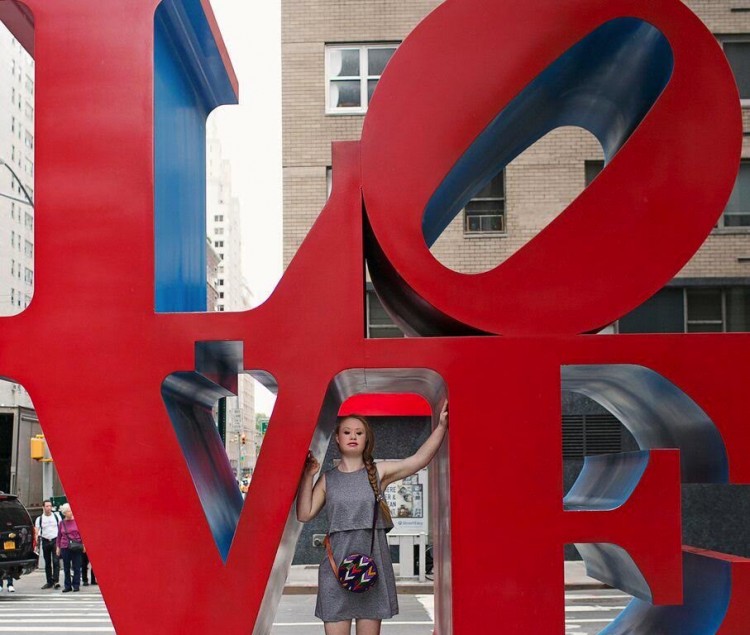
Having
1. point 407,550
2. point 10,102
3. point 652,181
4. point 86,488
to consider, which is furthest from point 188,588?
point 10,102

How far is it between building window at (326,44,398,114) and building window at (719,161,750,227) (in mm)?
7816

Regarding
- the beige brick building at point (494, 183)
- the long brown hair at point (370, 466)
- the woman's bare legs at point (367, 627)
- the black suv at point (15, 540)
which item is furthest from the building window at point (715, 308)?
the woman's bare legs at point (367, 627)

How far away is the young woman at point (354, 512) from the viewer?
579 centimetres

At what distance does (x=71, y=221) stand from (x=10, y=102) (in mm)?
75582

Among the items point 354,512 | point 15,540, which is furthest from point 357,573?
point 15,540

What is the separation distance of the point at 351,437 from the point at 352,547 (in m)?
0.60

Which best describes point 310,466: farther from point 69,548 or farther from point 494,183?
point 494,183

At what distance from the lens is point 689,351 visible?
546cm

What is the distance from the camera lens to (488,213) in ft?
73.3

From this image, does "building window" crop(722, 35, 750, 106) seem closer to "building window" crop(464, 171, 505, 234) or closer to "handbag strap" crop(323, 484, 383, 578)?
"building window" crop(464, 171, 505, 234)

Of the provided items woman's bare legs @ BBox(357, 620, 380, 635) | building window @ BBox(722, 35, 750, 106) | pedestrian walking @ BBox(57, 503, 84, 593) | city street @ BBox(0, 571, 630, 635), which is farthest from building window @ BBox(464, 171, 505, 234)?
woman's bare legs @ BBox(357, 620, 380, 635)

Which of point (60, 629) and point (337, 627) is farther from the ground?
point (337, 627)

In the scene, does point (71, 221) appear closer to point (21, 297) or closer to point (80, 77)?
point (80, 77)

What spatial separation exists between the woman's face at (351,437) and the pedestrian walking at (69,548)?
1477cm
